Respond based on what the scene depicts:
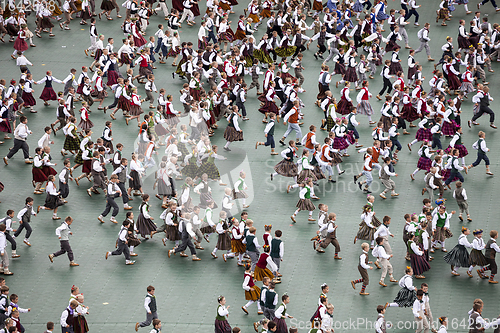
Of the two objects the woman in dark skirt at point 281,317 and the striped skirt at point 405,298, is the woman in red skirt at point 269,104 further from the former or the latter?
the woman in dark skirt at point 281,317

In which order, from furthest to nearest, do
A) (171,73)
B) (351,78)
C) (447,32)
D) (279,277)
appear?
(447,32) < (171,73) < (351,78) < (279,277)

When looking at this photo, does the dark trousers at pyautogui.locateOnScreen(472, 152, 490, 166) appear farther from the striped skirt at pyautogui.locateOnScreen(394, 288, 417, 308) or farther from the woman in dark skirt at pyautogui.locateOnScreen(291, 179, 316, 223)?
the striped skirt at pyautogui.locateOnScreen(394, 288, 417, 308)

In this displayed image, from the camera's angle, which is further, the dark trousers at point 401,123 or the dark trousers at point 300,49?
the dark trousers at point 300,49

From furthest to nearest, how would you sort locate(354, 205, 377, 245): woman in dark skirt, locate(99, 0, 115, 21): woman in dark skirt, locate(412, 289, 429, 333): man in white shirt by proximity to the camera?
1. locate(99, 0, 115, 21): woman in dark skirt
2. locate(354, 205, 377, 245): woman in dark skirt
3. locate(412, 289, 429, 333): man in white shirt

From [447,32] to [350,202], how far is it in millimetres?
11961

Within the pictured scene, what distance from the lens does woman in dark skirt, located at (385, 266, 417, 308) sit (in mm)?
14533

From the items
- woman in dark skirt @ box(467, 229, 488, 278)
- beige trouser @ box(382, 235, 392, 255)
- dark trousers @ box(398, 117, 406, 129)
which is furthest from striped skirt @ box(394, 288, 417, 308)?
dark trousers @ box(398, 117, 406, 129)

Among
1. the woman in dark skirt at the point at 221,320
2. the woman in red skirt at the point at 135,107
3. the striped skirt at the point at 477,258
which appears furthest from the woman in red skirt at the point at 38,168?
the striped skirt at the point at 477,258

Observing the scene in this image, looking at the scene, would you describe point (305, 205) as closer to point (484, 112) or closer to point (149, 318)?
point (149, 318)

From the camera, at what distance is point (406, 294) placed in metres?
14.6

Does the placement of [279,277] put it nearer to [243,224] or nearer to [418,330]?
[243,224]

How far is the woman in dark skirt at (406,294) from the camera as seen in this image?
47.7 ft

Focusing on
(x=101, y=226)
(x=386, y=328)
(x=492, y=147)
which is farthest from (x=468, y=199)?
(x=101, y=226)

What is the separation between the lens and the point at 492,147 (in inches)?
832
